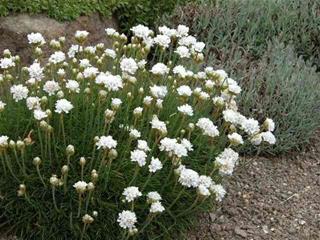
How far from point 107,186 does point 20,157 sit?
0.44m

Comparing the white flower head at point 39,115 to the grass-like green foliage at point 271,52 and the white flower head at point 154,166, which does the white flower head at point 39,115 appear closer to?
the white flower head at point 154,166

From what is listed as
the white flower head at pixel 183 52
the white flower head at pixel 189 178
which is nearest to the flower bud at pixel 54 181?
the white flower head at pixel 189 178

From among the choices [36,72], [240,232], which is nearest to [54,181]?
[36,72]

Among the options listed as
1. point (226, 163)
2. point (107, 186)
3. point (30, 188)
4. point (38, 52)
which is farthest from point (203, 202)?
point (38, 52)

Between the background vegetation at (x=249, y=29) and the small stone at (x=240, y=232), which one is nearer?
the small stone at (x=240, y=232)

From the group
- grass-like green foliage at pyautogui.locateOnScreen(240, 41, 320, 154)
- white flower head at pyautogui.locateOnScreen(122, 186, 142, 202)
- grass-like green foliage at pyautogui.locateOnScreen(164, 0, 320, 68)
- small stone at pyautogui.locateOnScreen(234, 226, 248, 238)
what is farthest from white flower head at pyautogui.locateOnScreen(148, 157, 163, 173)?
grass-like green foliage at pyautogui.locateOnScreen(164, 0, 320, 68)

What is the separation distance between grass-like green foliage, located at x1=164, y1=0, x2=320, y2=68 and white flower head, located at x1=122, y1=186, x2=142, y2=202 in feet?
6.93

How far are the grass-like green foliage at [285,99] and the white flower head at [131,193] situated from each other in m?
1.60

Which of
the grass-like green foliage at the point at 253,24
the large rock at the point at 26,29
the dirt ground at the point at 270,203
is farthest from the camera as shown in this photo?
the grass-like green foliage at the point at 253,24

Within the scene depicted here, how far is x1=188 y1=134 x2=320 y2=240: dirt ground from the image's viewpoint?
371 cm

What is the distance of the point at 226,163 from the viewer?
3.17m

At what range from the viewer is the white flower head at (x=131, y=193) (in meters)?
2.94

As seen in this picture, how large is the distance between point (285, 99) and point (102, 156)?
5.68 ft

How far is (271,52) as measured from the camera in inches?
194
